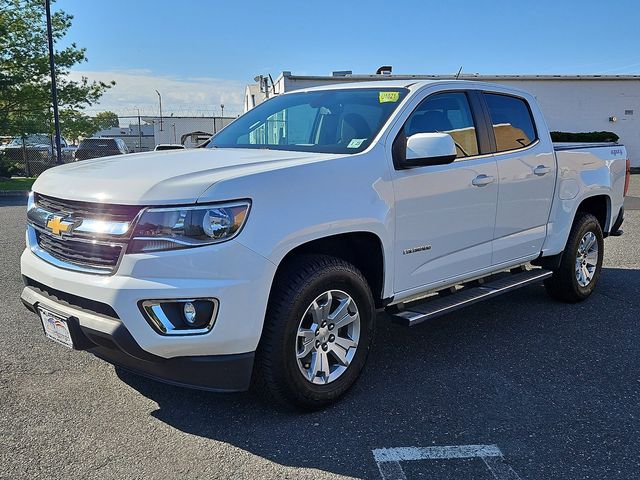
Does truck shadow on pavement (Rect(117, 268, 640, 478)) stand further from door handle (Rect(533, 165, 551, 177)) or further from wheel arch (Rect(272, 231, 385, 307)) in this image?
door handle (Rect(533, 165, 551, 177))

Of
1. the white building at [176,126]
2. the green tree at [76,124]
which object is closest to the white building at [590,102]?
the green tree at [76,124]

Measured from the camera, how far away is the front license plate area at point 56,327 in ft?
9.84

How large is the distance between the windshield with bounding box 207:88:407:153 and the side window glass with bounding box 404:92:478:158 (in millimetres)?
199

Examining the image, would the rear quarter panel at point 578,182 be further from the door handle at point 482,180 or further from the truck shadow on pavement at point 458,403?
the door handle at point 482,180

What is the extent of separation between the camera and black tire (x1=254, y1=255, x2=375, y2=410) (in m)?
2.99

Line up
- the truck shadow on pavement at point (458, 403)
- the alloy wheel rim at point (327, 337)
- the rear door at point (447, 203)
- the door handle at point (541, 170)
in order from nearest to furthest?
the truck shadow on pavement at point (458, 403)
the alloy wheel rim at point (327, 337)
the rear door at point (447, 203)
the door handle at point (541, 170)

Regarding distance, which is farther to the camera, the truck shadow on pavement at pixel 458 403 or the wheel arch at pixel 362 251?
the wheel arch at pixel 362 251

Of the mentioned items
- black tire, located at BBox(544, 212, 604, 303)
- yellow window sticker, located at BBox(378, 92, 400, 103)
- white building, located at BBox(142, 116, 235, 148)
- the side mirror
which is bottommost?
black tire, located at BBox(544, 212, 604, 303)

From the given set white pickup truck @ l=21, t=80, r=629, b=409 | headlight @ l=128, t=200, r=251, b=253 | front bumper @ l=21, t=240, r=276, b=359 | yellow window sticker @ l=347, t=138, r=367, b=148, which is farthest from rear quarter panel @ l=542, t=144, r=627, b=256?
headlight @ l=128, t=200, r=251, b=253

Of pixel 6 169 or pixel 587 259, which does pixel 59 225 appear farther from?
pixel 6 169

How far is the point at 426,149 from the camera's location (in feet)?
11.4

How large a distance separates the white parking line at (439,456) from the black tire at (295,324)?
532 millimetres

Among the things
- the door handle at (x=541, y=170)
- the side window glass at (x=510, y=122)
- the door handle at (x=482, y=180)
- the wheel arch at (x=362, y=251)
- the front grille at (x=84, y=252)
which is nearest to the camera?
the front grille at (x=84, y=252)

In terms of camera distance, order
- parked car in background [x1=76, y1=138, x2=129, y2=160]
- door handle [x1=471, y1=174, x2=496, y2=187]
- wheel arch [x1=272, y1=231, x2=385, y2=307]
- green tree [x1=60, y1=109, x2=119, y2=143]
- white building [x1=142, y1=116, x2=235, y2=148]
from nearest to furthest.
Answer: wheel arch [x1=272, y1=231, x2=385, y2=307] < door handle [x1=471, y1=174, x2=496, y2=187] < green tree [x1=60, y1=109, x2=119, y2=143] < parked car in background [x1=76, y1=138, x2=129, y2=160] < white building [x1=142, y1=116, x2=235, y2=148]
